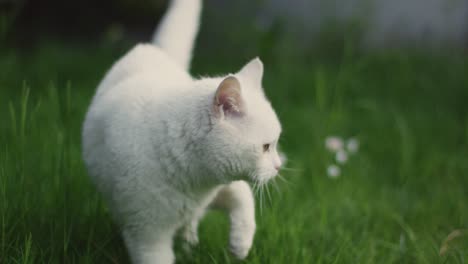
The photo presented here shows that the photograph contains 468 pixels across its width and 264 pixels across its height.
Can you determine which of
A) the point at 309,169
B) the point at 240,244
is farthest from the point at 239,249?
the point at 309,169

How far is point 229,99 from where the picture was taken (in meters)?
1.88

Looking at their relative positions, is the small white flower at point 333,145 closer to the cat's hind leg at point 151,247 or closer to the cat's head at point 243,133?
the cat's head at point 243,133

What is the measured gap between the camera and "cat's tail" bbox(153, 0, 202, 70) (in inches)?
108

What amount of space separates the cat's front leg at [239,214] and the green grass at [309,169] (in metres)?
0.10

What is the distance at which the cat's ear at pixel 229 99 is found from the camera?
1.83 m

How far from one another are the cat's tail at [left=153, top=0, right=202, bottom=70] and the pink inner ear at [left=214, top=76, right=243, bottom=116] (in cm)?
95

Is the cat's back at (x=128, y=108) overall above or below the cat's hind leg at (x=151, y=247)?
above

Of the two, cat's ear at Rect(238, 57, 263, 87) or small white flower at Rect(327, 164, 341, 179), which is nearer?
cat's ear at Rect(238, 57, 263, 87)

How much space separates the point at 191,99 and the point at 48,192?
0.91m

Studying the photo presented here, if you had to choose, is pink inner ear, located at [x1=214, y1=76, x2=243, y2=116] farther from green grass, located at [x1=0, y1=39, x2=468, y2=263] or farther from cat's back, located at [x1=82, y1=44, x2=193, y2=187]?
green grass, located at [x1=0, y1=39, x2=468, y2=263]


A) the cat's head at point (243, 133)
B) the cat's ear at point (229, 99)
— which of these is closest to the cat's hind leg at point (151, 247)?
the cat's head at point (243, 133)

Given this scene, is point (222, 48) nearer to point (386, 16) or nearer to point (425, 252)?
point (386, 16)

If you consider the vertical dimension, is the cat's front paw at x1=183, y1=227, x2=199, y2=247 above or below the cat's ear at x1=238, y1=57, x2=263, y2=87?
below

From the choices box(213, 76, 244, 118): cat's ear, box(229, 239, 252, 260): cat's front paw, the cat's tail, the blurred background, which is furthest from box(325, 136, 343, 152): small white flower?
box(213, 76, 244, 118): cat's ear
